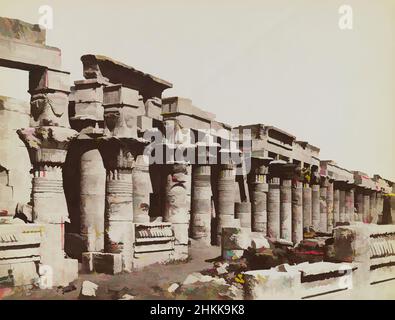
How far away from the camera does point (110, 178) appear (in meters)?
13.9

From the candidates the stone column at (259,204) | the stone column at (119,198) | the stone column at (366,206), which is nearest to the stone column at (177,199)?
the stone column at (119,198)

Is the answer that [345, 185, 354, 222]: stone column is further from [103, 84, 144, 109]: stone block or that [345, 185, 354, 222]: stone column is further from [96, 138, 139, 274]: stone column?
[96, 138, 139, 274]: stone column

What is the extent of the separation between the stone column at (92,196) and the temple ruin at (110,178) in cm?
3

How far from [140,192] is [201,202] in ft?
13.9

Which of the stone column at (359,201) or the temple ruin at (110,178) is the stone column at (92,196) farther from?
the stone column at (359,201)

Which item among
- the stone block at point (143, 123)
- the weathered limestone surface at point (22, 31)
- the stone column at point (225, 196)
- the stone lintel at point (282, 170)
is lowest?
the stone column at point (225, 196)

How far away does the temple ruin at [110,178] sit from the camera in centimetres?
1118

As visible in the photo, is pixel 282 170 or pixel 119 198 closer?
pixel 119 198

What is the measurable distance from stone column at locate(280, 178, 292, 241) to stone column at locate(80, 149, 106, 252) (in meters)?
13.8

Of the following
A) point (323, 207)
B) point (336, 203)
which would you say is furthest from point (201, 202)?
point (336, 203)

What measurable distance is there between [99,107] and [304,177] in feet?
57.3

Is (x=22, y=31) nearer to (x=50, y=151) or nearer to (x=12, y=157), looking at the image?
(x=50, y=151)

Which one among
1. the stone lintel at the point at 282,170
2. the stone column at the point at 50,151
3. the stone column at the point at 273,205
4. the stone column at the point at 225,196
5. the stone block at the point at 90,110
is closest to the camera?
the stone column at the point at 50,151
